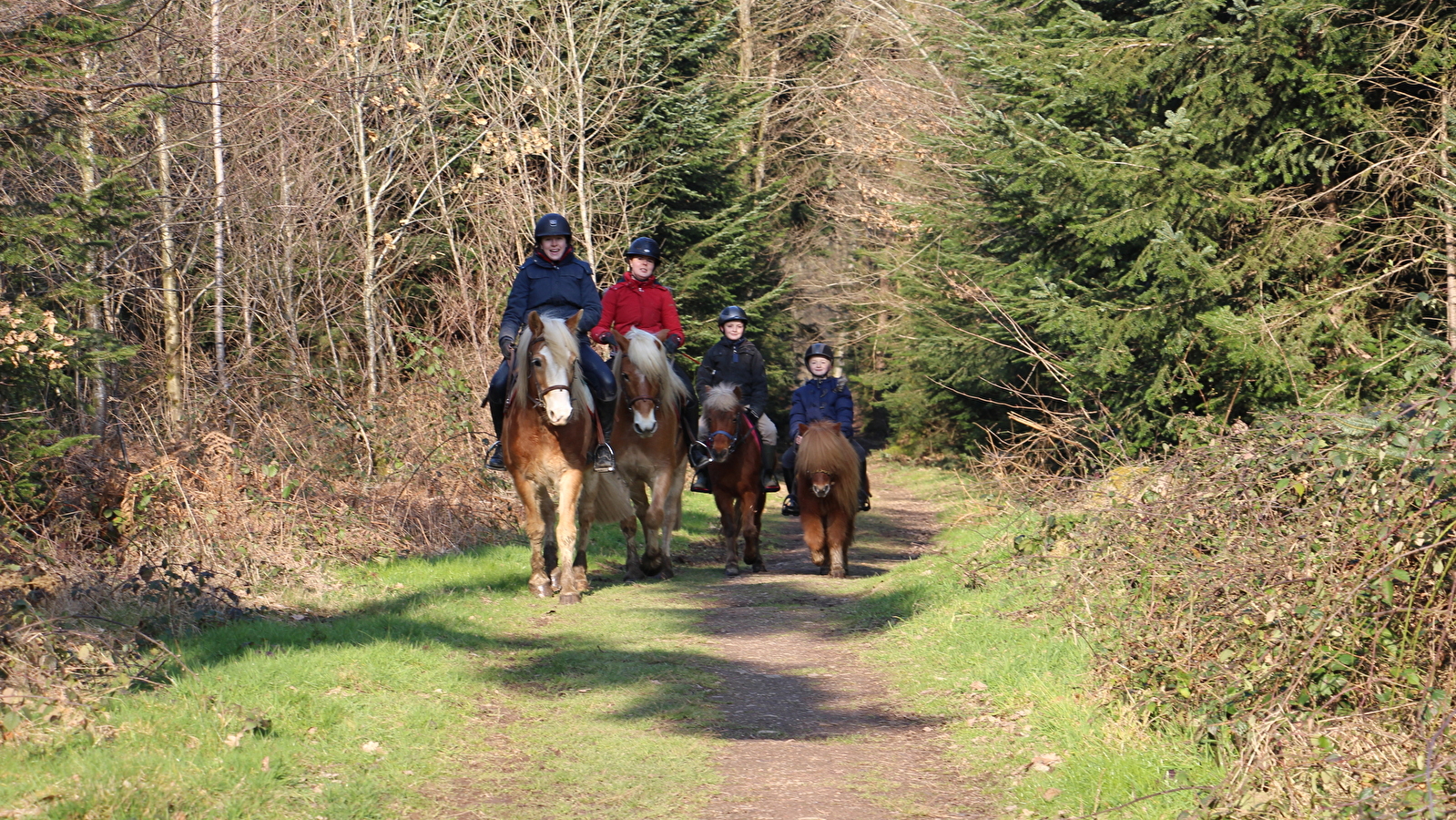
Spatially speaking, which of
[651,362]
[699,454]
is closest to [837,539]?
[699,454]

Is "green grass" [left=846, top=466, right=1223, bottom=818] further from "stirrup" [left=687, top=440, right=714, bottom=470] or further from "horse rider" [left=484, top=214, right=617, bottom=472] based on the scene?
"horse rider" [left=484, top=214, right=617, bottom=472]

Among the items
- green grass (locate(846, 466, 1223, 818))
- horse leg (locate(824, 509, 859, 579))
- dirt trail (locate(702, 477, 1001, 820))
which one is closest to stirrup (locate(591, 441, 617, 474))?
dirt trail (locate(702, 477, 1001, 820))

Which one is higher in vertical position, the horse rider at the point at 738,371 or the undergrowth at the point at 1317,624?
the horse rider at the point at 738,371

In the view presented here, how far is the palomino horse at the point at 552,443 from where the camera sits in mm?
10039

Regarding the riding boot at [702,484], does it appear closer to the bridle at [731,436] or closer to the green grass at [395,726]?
the bridle at [731,436]

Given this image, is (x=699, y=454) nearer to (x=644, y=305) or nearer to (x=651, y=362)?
(x=651, y=362)

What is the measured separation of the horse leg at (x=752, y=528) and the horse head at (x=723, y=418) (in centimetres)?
72

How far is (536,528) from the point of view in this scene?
10.9 metres

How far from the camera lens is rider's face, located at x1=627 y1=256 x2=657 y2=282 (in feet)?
42.3

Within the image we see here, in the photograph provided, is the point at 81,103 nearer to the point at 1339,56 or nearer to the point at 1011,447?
the point at 1011,447

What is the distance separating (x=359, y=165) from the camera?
17422 millimetres

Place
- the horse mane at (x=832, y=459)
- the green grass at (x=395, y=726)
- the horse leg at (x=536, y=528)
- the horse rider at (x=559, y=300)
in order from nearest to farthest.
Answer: the green grass at (x=395, y=726) → the horse leg at (x=536, y=528) → the horse rider at (x=559, y=300) → the horse mane at (x=832, y=459)

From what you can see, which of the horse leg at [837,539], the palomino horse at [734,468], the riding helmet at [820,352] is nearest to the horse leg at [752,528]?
the palomino horse at [734,468]

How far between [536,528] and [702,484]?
313 cm
